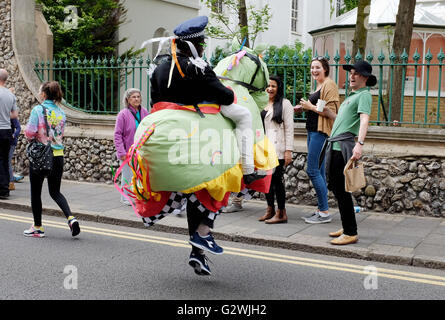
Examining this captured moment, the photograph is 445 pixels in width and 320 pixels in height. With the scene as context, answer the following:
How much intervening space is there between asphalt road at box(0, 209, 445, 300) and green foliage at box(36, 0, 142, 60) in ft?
30.7

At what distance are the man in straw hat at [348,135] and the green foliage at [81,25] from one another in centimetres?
950

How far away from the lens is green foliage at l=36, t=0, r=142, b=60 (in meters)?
15.0

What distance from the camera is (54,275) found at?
5047 mm

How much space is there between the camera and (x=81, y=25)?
593 inches

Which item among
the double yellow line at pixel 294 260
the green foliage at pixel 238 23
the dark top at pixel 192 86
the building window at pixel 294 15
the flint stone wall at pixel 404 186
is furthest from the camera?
the building window at pixel 294 15

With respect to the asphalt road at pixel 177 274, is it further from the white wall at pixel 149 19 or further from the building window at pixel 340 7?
the building window at pixel 340 7

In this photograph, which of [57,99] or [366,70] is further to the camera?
[57,99]

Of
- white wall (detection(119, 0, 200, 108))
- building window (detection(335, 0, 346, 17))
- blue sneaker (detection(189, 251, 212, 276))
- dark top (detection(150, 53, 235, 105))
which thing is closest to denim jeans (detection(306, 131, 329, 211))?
blue sneaker (detection(189, 251, 212, 276))

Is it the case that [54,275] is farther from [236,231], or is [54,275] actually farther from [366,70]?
[366,70]

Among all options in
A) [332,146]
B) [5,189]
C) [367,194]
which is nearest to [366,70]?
[332,146]

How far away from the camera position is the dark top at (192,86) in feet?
13.7

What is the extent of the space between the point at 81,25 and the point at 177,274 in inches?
453

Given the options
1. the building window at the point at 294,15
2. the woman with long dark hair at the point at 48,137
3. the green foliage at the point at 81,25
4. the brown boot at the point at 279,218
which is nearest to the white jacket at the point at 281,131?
the brown boot at the point at 279,218
